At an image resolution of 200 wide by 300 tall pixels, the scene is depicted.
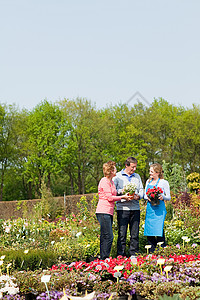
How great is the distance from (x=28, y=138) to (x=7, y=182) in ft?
15.0

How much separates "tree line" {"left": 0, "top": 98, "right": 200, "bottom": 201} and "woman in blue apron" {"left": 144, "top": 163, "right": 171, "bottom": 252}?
75.0 ft

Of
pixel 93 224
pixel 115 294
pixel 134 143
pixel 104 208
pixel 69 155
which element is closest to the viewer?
pixel 115 294

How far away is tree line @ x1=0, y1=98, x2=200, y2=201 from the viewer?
29.2 m

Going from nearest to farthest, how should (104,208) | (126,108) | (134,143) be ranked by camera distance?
(104,208) < (134,143) < (126,108)

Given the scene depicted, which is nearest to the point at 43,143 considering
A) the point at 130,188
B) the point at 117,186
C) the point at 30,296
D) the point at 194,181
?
the point at 194,181

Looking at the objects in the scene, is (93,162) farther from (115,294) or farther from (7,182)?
(115,294)

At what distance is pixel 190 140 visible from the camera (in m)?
32.4

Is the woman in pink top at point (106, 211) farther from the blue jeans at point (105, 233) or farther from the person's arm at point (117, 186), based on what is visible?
the person's arm at point (117, 186)

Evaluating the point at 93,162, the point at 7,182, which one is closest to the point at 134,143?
the point at 93,162

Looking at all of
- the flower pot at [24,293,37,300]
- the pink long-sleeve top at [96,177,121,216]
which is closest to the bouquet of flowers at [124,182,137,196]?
the pink long-sleeve top at [96,177,121,216]

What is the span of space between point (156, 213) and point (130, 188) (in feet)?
2.18

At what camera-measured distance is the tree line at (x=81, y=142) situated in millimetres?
29219

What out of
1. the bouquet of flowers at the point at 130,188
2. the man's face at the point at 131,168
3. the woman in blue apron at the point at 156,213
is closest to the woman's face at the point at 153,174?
the woman in blue apron at the point at 156,213

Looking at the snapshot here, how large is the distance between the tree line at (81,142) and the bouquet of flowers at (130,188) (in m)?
23.1
